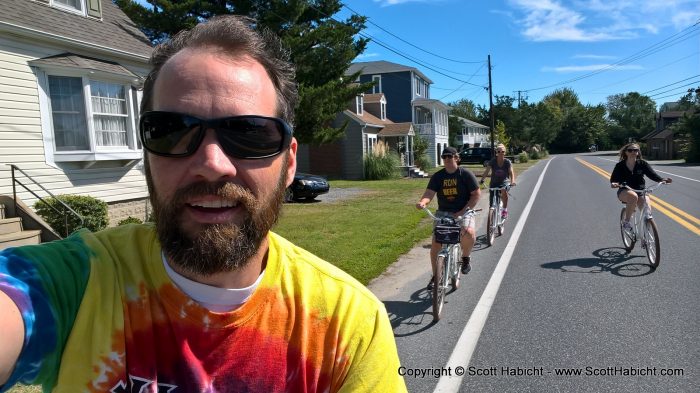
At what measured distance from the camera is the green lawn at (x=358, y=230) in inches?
296

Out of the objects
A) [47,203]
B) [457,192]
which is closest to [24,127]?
[47,203]

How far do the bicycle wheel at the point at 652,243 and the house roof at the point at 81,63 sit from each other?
36.1ft

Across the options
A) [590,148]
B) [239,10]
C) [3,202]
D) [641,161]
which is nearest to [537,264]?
[641,161]

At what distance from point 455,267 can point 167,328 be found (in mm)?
5224

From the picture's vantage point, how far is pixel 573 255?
7.73 meters

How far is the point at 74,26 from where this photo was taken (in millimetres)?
10641

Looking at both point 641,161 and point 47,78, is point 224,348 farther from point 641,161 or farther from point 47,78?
point 47,78

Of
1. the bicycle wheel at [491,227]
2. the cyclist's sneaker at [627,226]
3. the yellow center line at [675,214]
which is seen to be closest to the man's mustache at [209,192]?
the cyclist's sneaker at [627,226]

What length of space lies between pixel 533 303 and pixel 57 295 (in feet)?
17.2

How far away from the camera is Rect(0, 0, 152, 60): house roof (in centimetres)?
909

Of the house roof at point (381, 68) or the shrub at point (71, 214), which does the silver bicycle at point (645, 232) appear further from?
the house roof at point (381, 68)

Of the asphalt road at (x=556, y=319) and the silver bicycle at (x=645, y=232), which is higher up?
the silver bicycle at (x=645, y=232)

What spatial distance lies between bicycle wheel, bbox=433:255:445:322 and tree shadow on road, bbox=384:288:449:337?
0.10 m

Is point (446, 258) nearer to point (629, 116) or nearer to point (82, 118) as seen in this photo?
point (82, 118)
